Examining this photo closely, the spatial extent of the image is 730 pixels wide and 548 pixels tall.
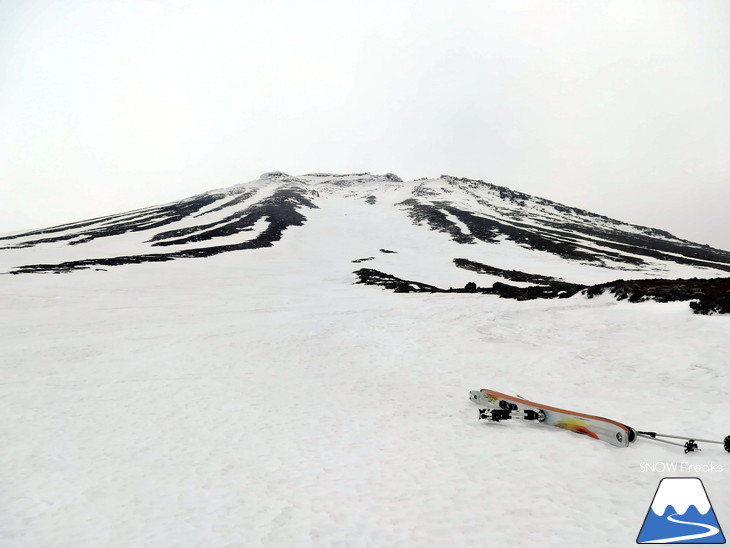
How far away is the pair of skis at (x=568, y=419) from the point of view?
8805 mm

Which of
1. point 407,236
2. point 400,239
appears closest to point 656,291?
point 400,239

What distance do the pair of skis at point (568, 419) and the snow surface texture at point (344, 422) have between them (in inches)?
9.5

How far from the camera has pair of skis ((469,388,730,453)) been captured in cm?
880

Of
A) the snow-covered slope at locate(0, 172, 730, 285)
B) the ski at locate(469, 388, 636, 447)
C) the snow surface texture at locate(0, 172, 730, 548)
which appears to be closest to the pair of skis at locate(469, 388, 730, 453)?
the ski at locate(469, 388, 636, 447)

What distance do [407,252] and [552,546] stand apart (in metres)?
58.7

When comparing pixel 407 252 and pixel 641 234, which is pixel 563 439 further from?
pixel 641 234

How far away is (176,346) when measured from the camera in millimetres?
19328

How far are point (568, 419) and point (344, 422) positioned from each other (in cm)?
631

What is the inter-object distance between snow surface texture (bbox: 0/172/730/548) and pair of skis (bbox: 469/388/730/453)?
0.24 m

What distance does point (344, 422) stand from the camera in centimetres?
1145

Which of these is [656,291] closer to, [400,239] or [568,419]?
[568,419]

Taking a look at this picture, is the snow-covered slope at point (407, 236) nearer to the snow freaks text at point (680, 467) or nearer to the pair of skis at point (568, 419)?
the pair of skis at point (568, 419)

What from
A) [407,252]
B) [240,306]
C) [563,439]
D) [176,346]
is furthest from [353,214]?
[563,439]

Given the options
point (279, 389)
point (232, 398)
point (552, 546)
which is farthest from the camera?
point (279, 389)
